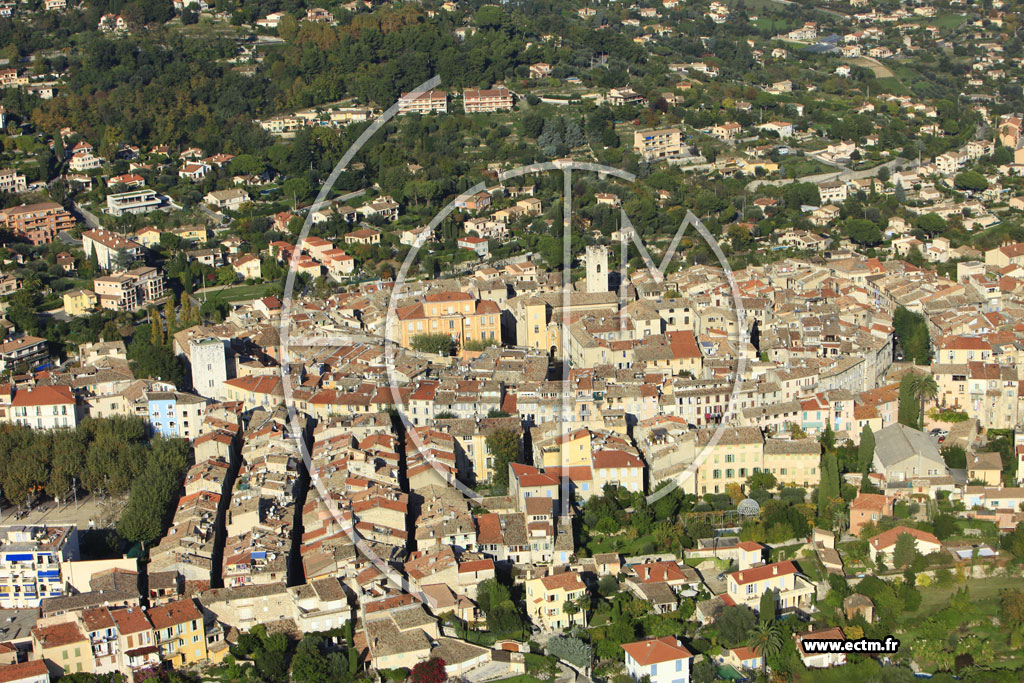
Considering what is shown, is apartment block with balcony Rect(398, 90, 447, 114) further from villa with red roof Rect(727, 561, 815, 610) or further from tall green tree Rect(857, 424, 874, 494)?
villa with red roof Rect(727, 561, 815, 610)

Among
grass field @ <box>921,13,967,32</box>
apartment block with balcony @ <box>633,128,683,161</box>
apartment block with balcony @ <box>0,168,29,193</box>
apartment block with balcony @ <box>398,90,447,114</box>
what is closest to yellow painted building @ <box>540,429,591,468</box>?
apartment block with balcony @ <box>633,128,683,161</box>

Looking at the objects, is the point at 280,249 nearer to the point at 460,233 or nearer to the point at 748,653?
the point at 460,233

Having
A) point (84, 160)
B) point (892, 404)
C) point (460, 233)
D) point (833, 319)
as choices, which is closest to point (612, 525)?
point (892, 404)

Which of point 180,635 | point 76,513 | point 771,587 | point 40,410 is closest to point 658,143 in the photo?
point 40,410

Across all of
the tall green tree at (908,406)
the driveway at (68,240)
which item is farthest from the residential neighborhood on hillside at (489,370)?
the driveway at (68,240)

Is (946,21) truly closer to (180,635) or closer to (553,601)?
(553,601)

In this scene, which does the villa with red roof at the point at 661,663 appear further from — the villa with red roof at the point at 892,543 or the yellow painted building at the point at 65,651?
the yellow painted building at the point at 65,651

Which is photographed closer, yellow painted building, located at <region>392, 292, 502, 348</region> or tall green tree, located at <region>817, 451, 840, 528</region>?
tall green tree, located at <region>817, 451, 840, 528</region>
